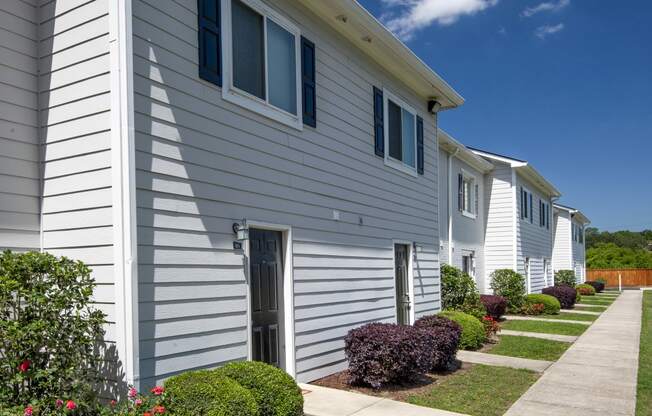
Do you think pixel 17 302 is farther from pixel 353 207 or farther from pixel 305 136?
pixel 353 207

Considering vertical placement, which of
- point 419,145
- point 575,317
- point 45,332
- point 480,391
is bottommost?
point 575,317

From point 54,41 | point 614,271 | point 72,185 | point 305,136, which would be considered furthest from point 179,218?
point 614,271

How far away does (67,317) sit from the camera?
15.7ft

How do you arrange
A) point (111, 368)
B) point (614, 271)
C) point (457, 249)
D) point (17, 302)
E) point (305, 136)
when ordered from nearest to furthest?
point (17, 302) → point (111, 368) → point (305, 136) → point (457, 249) → point (614, 271)

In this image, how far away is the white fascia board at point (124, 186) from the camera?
4.95 metres

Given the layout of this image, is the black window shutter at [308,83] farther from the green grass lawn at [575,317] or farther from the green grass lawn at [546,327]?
the green grass lawn at [575,317]

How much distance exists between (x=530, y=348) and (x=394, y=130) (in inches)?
214

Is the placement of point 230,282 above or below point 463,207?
below

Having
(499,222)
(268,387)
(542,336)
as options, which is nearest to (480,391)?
(268,387)

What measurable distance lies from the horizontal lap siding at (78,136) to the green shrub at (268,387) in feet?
3.92

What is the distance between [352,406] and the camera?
22.3 feet

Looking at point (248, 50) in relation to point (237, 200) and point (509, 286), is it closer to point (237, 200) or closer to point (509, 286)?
point (237, 200)

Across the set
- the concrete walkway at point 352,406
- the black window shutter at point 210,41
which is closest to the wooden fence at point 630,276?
the concrete walkway at point 352,406

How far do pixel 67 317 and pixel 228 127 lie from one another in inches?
105
